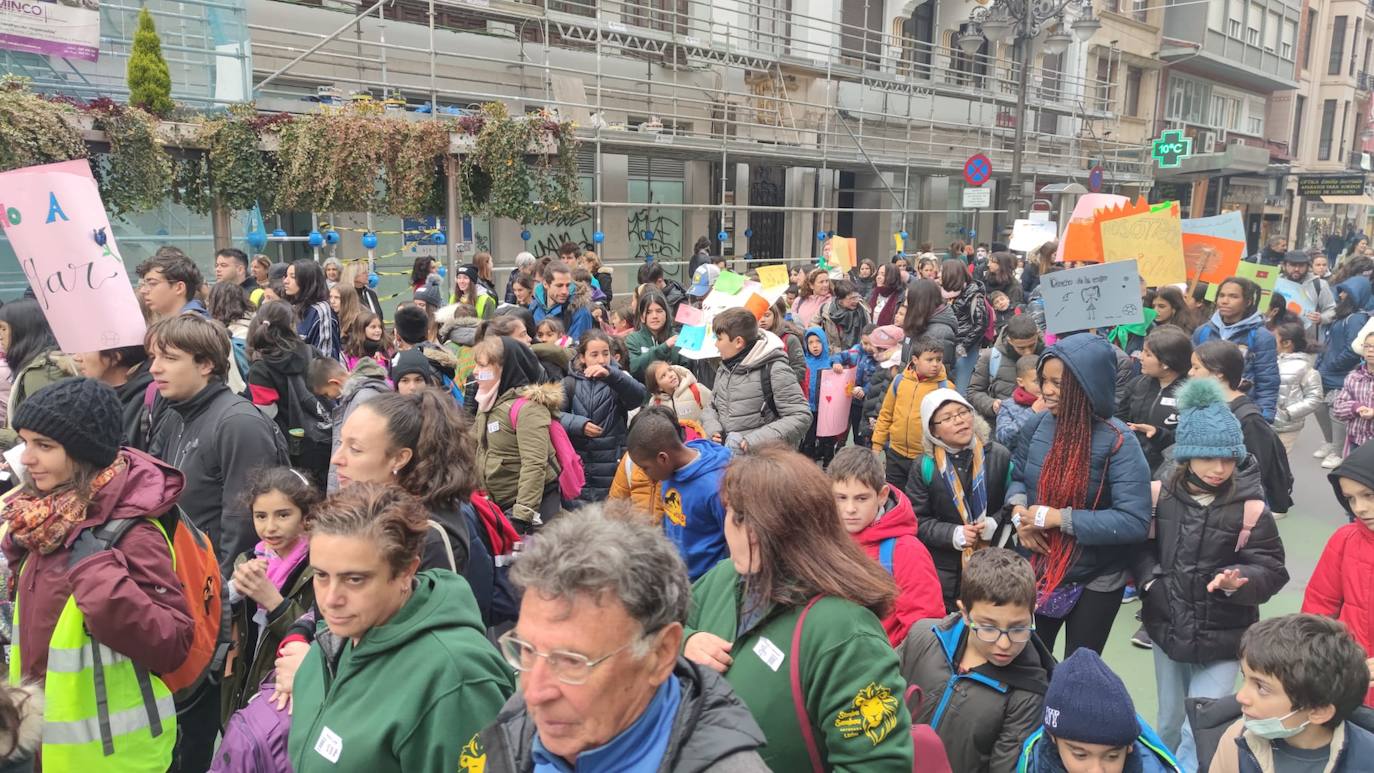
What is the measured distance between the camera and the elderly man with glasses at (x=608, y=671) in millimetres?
1480

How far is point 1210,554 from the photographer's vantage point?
3.49 m

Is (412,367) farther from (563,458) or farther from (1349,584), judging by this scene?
(1349,584)

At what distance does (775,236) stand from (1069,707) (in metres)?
20.9

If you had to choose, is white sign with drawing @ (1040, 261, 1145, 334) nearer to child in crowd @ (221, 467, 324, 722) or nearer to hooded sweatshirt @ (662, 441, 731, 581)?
hooded sweatshirt @ (662, 441, 731, 581)

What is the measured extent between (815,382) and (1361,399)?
3903mm

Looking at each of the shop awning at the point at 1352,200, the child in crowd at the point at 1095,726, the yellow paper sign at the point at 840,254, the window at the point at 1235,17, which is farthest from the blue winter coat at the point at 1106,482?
the shop awning at the point at 1352,200

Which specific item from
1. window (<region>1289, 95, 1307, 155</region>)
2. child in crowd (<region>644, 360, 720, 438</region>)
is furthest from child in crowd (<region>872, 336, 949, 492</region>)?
window (<region>1289, 95, 1307, 155</region>)

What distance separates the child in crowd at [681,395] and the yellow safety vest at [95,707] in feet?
10.9

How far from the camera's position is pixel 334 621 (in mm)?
2016

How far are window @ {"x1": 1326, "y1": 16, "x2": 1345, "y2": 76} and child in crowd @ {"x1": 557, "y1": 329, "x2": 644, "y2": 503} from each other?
51.5 meters

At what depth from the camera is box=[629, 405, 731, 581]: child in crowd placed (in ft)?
11.8

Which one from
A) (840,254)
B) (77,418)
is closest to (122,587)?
(77,418)

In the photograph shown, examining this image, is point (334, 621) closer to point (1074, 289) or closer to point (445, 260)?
point (1074, 289)

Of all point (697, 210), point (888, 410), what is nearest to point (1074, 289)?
point (888, 410)
